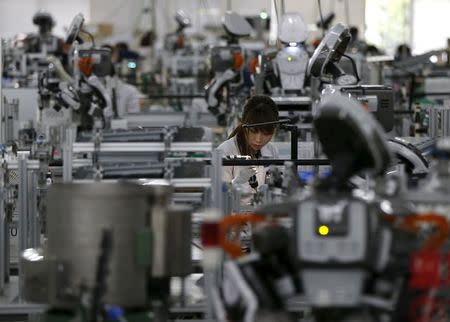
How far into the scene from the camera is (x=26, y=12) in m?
33.1

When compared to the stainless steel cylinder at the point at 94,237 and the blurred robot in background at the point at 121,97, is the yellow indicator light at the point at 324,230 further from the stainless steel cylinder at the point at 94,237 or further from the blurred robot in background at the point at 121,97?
the blurred robot in background at the point at 121,97

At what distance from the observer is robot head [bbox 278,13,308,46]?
1181 centimetres

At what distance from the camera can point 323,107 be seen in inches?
195

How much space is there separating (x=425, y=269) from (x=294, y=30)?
7.30 m

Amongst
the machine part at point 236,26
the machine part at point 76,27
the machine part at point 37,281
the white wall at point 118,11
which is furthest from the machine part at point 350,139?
the white wall at point 118,11

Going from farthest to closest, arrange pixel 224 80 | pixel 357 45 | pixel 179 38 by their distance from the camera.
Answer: pixel 179 38, pixel 357 45, pixel 224 80

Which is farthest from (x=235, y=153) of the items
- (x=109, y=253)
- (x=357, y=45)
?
(x=357, y=45)

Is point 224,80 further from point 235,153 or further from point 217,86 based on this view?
point 235,153

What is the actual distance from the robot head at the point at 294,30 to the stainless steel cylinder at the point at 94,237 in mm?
6782

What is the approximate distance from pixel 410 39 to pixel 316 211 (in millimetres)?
23273

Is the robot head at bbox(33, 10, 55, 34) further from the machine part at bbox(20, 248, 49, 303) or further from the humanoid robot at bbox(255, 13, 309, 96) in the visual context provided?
the machine part at bbox(20, 248, 49, 303)

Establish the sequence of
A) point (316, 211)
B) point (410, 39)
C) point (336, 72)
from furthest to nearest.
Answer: point (410, 39), point (336, 72), point (316, 211)

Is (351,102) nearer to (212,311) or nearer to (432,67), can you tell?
(212,311)

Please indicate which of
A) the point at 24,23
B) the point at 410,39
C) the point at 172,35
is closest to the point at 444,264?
the point at 172,35
